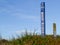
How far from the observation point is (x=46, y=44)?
450 inches

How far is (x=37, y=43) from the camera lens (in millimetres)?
11539

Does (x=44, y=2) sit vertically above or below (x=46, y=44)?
above

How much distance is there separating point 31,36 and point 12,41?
1212mm

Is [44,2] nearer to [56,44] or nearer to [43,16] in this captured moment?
[43,16]

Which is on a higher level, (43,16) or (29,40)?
(43,16)

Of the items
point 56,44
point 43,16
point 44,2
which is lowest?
point 56,44

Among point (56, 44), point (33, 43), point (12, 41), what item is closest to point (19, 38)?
point (12, 41)

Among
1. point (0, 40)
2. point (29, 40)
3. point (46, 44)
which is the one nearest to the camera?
point (46, 44)

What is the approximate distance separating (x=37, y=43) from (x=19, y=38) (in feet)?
5.00

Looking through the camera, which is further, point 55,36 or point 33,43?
point 55,36

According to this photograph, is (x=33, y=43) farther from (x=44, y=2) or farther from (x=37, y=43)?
(x=44, y=2)

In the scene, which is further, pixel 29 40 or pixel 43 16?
pixel 43 16

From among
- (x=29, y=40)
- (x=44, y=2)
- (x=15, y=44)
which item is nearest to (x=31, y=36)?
(x=29, y=40)

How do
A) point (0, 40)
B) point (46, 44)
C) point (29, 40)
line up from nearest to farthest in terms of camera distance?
point (46, 44) → point (29, 40) → point (0, 40)
